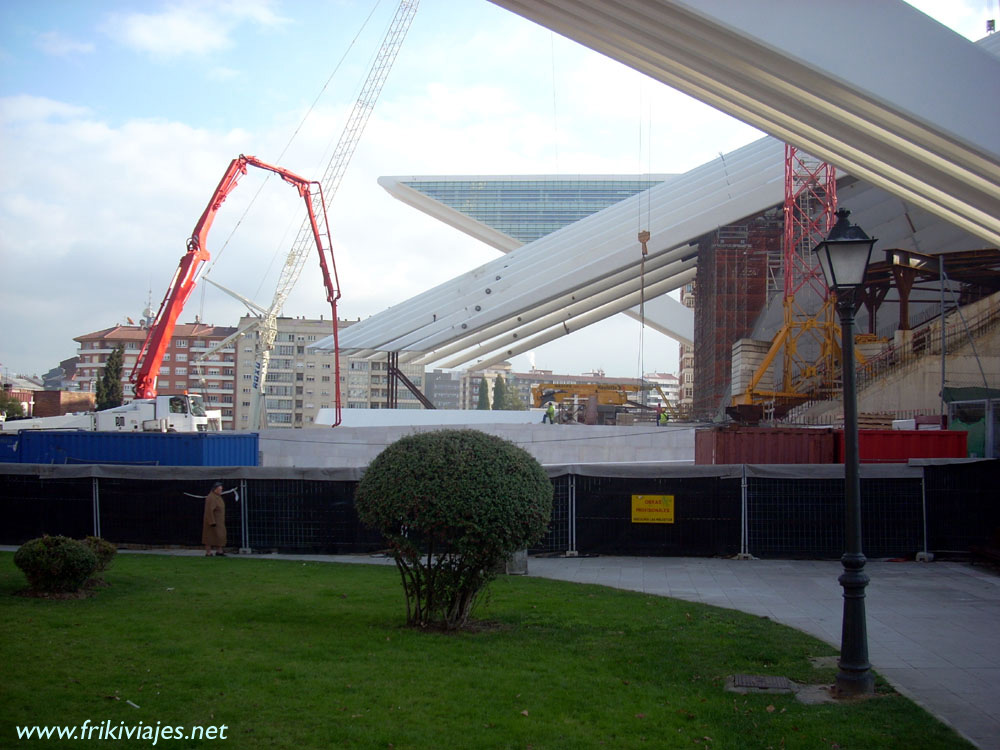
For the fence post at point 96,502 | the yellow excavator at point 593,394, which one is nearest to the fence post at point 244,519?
the fence post at point 96,502

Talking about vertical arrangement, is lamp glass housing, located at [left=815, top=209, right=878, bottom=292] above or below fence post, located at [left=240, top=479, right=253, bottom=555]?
above

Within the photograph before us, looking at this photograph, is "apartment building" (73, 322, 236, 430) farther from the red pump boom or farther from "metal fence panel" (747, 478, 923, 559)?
"metal fence panel" (747, 478, 923, 559)

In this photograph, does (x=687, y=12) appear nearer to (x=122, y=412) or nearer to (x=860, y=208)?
(x=122, y=412)

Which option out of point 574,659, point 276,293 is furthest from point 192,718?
point 276,293

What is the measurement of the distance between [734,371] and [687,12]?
3481cm

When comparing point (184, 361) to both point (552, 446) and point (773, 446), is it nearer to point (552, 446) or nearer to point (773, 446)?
point (552, 446)

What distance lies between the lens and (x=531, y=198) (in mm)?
91000

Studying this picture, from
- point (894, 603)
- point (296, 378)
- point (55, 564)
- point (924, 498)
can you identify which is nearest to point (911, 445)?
point (924, 498)

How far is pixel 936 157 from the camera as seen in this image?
12.8 m

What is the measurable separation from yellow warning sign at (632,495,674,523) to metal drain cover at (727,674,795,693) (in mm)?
8516

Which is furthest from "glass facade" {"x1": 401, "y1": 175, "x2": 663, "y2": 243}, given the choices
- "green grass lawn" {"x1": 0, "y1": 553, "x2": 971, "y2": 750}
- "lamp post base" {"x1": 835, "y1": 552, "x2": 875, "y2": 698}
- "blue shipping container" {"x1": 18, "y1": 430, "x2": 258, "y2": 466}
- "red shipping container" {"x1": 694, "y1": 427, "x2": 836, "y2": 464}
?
"lamp post base" {"x1": 835, "y1": 552, "x2": 875, "y2": 698}

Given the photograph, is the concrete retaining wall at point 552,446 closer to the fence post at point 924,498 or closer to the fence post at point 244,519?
the fence post at point 244,519

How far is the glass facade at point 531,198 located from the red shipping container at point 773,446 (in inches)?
2298

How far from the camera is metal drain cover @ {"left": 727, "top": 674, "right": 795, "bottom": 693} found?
675 cm
